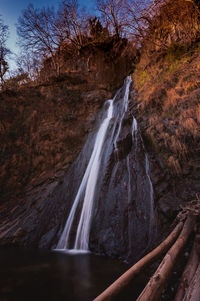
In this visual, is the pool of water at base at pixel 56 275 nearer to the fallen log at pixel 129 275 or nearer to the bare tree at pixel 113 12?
the fallen log at pixel 129 275

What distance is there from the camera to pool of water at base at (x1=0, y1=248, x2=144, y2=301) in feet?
10.6

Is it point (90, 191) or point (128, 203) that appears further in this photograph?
point (90, 191)

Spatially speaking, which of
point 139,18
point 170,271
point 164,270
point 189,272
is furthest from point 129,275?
point 139,18

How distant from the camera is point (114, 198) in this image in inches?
243

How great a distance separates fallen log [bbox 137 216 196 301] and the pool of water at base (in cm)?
96

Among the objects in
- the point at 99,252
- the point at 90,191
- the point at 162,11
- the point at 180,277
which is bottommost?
the point at 99,252

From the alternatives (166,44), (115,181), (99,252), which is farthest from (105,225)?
(166,44)

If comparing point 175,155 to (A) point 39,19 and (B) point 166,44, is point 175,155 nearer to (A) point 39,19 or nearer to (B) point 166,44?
(B) point 166,44

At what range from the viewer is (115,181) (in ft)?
21.6

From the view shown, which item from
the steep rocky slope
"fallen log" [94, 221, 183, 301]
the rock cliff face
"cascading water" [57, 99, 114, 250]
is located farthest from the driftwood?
"cascading water" [57, 99, 114, 250]

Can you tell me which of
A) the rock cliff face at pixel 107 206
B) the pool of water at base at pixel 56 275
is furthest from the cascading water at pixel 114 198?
the pool of water at base at pixel 56 275

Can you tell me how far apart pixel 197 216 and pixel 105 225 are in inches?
120

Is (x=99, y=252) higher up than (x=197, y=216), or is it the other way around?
(x=197, y=216)

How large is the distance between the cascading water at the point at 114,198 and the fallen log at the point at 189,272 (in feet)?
6.16
